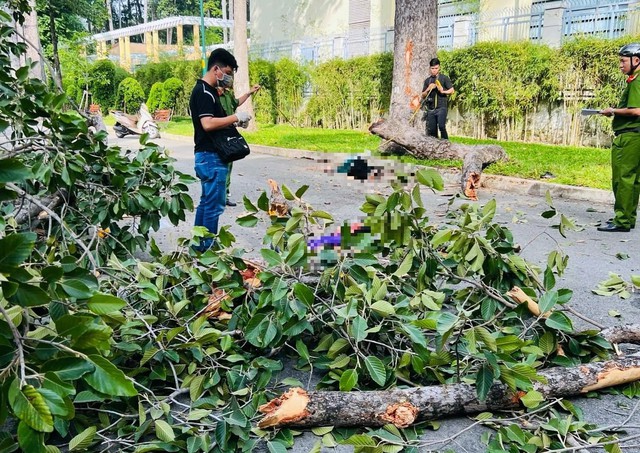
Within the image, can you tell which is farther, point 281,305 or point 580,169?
point 580,169

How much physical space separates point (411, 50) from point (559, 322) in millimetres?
9064

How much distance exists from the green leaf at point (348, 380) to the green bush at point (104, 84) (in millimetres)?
28415

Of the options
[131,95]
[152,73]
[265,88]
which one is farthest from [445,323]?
[152,73]

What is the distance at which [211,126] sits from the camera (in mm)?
4559

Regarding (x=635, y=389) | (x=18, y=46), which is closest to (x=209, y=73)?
(x=18, y=46)

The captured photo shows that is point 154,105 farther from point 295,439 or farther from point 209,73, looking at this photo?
point 295,439

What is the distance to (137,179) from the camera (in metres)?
4.20

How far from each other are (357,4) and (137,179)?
66.6ft

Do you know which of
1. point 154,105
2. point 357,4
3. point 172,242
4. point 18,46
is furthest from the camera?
point 154,105

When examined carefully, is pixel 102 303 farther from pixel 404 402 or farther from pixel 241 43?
pixel 241 43

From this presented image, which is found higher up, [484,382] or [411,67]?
[411,67]

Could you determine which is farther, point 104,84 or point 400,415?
point 104,84

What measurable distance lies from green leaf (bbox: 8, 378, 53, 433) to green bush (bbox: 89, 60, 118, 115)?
→ 95.6 feet

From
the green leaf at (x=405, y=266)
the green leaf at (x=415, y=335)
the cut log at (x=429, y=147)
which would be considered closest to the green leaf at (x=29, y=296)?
the green leaf at (x=415, y=335)
